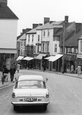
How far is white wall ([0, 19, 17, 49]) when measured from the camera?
43.8 metres

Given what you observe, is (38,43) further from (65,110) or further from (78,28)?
(65,110)

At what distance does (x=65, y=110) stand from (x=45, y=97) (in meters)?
1.43

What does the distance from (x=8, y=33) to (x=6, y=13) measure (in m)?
2.54

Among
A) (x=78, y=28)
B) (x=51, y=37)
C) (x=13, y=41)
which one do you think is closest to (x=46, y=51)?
(x=51, y=37)

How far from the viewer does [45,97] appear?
16812 millimetres

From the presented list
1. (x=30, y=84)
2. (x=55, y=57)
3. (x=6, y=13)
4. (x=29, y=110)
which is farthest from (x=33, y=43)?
→ (x=29, y=110)

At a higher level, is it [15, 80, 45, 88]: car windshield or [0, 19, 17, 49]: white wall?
[0, 19, 17, 49]: white wall

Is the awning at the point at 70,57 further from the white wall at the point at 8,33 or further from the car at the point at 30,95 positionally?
the car at the point at 30,95

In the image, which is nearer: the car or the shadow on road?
the car

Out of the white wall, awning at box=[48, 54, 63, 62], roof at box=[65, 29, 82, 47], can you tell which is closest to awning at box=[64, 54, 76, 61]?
roof at box=[65, 29, 82, 47]

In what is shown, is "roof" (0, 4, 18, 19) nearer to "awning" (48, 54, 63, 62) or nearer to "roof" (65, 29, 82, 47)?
"roof" (65, 29, 82, 47)

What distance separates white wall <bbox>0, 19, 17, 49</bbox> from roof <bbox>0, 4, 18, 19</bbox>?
0.51 metres

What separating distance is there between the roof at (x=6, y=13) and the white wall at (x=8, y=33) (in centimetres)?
51

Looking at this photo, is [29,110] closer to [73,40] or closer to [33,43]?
[73,40]
